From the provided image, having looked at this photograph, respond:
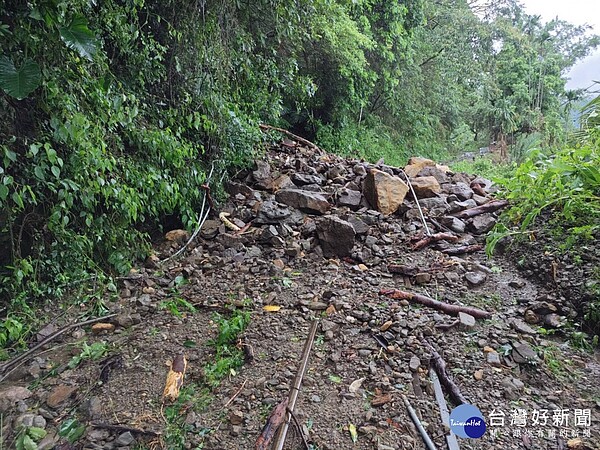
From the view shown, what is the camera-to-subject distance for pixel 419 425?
4.75 ft

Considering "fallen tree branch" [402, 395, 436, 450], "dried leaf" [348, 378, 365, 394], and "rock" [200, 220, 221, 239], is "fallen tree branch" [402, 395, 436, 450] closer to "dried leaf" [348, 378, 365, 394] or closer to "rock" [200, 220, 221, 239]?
"dried leaf" [348, 378, 365, 394]

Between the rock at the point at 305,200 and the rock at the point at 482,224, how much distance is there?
1.24m

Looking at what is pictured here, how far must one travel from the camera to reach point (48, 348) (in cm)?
197

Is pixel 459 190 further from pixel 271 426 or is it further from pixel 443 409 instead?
pixel 271 426

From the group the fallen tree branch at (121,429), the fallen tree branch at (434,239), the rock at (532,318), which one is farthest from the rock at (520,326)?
the fallen tree branch at (121,429)

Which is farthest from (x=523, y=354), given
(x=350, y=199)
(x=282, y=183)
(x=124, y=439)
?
(x=282, y=183)

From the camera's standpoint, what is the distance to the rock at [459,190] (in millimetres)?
3742

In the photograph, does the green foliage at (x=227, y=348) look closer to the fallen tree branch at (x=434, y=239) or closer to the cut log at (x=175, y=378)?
the cut log at (x=175, y=378)

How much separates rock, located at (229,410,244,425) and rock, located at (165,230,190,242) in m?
1.84

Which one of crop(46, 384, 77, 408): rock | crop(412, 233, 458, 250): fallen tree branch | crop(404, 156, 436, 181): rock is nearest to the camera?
crop(46, 384, 77, 408): rock

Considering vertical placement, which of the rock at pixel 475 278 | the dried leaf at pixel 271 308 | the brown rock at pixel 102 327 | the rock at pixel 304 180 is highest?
the rock at pixel 304 180

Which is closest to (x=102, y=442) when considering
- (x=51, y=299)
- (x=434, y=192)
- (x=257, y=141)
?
(x=51, y=299)

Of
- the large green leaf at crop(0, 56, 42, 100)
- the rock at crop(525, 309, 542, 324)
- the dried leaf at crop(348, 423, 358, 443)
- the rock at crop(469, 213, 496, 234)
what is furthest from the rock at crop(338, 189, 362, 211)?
the large green leaf at crop(0, 56, 42, 100)

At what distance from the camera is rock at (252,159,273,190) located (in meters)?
3.83
